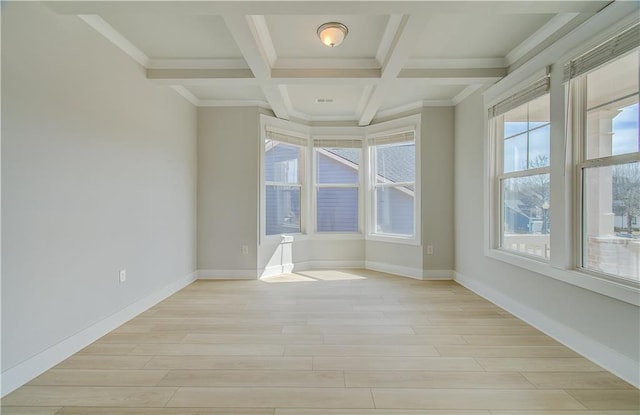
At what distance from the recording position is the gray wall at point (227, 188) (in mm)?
4352

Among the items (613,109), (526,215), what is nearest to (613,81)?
(613,109)

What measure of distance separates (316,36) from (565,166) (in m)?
2.29

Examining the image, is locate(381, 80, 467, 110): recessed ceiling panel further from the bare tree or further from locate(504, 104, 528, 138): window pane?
the bare tree

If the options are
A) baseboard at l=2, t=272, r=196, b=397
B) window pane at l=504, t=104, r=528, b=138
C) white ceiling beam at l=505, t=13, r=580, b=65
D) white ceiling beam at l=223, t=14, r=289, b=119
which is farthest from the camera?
window pane at l=504, t=104, r=528, b=138

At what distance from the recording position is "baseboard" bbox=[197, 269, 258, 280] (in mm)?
4355

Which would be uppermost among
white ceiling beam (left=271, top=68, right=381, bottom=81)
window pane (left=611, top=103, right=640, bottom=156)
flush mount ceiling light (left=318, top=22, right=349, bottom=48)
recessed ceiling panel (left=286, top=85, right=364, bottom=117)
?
recessed ceiling panel (left=286, top=85, right=364, bottom=117)

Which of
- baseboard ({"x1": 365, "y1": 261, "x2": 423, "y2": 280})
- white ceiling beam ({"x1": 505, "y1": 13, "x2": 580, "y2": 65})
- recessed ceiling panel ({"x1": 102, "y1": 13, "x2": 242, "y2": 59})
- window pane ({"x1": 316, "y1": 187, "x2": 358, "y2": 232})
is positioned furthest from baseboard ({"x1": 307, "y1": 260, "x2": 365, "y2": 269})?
white ceiling beam ({"x1": 505, "y1": 13, "x2": 580, "y2": 65})

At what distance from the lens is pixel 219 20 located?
2.43m

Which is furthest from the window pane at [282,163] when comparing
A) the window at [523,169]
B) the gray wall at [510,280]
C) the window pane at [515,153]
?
the window pane at [515,153]

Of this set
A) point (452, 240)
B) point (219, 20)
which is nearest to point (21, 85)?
point (219, 20)

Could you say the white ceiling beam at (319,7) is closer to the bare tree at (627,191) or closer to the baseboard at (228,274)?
the bare tree at (627,191)

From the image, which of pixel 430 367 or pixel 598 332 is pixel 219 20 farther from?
pixel 598 332

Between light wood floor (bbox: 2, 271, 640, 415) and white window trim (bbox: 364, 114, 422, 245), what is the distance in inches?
57.9

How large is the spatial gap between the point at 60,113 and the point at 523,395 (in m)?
3.49
